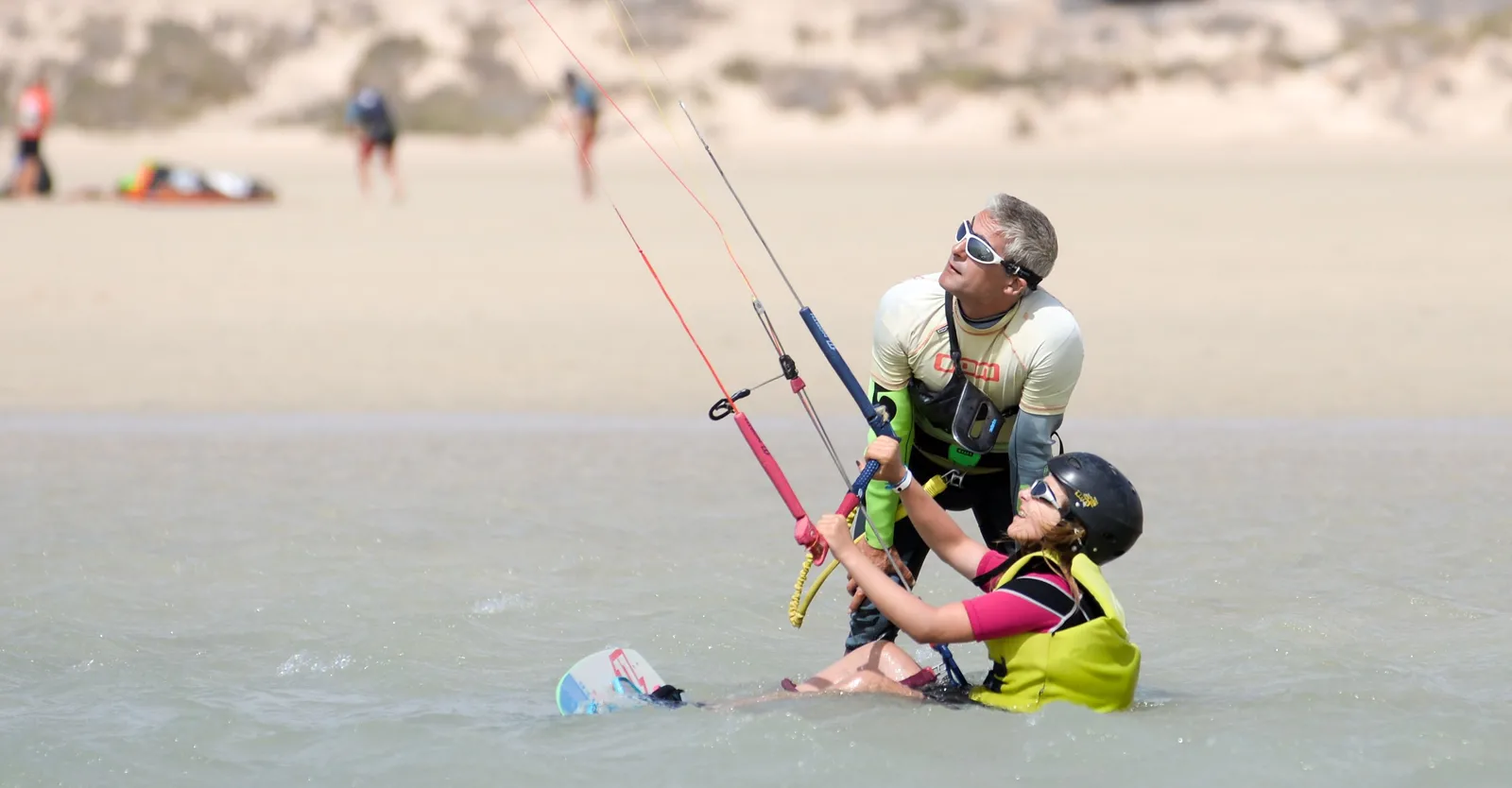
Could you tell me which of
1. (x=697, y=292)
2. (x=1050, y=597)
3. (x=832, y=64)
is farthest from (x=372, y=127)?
(x=1050, y=597)

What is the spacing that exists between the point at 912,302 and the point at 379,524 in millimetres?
3557

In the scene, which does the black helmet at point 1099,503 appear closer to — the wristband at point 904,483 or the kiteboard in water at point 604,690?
the wristband at point 904,483

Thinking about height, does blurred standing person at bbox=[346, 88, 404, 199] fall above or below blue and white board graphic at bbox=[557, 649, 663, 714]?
below

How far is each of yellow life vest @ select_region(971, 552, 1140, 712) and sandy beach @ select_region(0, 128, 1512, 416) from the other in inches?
222

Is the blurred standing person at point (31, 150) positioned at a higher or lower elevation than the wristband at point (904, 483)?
lower

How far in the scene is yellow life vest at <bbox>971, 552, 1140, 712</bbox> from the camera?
4512 millimetres

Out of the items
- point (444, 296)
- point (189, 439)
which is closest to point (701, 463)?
point (189, 439)

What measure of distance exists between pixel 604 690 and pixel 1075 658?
1455 millimetres

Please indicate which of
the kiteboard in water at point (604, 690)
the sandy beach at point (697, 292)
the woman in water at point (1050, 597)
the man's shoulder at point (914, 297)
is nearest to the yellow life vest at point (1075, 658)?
the woman in water at point (1050, 597)

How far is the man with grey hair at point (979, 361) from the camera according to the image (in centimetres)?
480

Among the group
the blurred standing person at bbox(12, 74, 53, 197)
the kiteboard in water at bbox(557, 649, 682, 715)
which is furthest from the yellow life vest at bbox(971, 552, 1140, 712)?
the blurred standing person at bbox(12, 74, 53, 197)

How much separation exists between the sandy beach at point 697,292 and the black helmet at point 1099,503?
5.68m

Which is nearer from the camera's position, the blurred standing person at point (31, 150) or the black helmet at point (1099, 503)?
the black helmet at point (1099, 503)

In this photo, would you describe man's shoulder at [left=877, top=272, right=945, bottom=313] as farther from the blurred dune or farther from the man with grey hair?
the blurred dune
